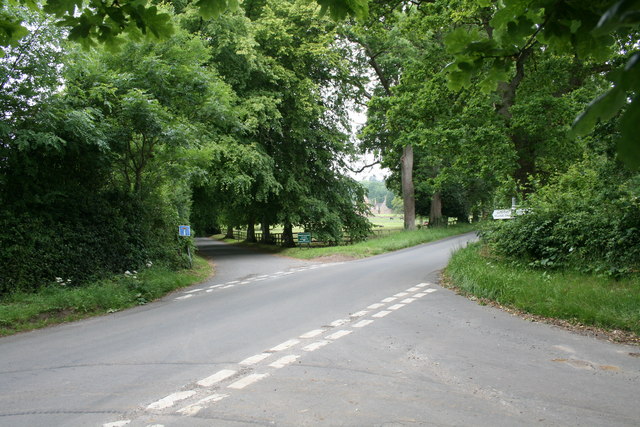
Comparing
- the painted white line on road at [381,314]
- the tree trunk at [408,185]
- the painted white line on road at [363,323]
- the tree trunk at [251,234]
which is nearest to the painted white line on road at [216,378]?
the painted white line on road at [363,323]

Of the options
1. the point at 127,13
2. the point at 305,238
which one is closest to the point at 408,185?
the point at 305,238

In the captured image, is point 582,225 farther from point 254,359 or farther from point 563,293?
point 254,359

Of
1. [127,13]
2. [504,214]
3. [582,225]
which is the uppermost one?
[127,13]

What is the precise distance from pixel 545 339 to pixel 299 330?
3898mm

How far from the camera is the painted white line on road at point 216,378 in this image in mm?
4950

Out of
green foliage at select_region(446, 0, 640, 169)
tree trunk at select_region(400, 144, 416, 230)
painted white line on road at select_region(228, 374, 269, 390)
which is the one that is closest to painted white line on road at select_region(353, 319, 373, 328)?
painted white line on road at select_region(228, 374, 269, 390)

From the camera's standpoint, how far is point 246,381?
4988 mm

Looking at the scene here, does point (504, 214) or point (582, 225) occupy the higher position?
point (504, 214)

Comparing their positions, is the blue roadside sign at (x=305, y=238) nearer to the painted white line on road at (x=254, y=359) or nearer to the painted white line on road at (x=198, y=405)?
the painted white line on road at (x=254, y=359)

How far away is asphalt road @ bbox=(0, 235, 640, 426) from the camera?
4.17m

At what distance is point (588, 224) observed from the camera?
9.99 metres

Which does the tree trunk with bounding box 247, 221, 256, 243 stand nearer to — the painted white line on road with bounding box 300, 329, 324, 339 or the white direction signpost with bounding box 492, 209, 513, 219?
the white direction signpost with bounding box 492, 209, 513, 219

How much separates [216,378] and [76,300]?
19.8 feet

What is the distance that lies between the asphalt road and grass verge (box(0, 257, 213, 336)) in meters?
0.65
